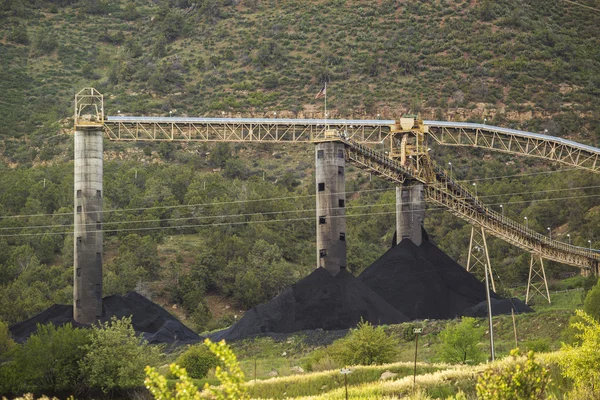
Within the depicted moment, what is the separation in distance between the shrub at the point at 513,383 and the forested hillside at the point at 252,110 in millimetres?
57068

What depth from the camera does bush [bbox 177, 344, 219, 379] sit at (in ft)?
167

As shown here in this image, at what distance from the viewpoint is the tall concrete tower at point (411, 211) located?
229ft

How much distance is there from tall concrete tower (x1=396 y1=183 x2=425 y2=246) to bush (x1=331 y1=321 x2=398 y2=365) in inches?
806

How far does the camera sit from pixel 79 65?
151 meters

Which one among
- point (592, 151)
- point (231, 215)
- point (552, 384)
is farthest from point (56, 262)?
point (552, 384)

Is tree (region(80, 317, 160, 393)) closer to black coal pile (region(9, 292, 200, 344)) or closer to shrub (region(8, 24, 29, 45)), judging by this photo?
black coal pile (region(9, 292, 200, 344))

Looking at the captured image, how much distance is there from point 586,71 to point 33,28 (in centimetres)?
8110

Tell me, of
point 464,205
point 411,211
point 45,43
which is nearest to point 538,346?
point 411,211

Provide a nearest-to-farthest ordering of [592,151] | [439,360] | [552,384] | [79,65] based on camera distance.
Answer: [552,384] < [439,360] < [592,151] < [79,65]

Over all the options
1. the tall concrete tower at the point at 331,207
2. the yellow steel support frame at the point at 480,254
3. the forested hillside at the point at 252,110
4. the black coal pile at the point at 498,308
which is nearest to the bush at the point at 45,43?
the forested hillside at the point at 252,110

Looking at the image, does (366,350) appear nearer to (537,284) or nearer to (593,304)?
(593,304)

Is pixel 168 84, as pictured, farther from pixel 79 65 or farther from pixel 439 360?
pixel 439 360

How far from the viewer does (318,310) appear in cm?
5975

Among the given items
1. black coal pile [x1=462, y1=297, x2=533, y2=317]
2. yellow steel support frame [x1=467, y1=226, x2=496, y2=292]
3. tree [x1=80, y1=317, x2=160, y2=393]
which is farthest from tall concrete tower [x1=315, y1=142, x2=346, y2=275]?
tree [x1=80, y1=317, x2=160, y2=393]
